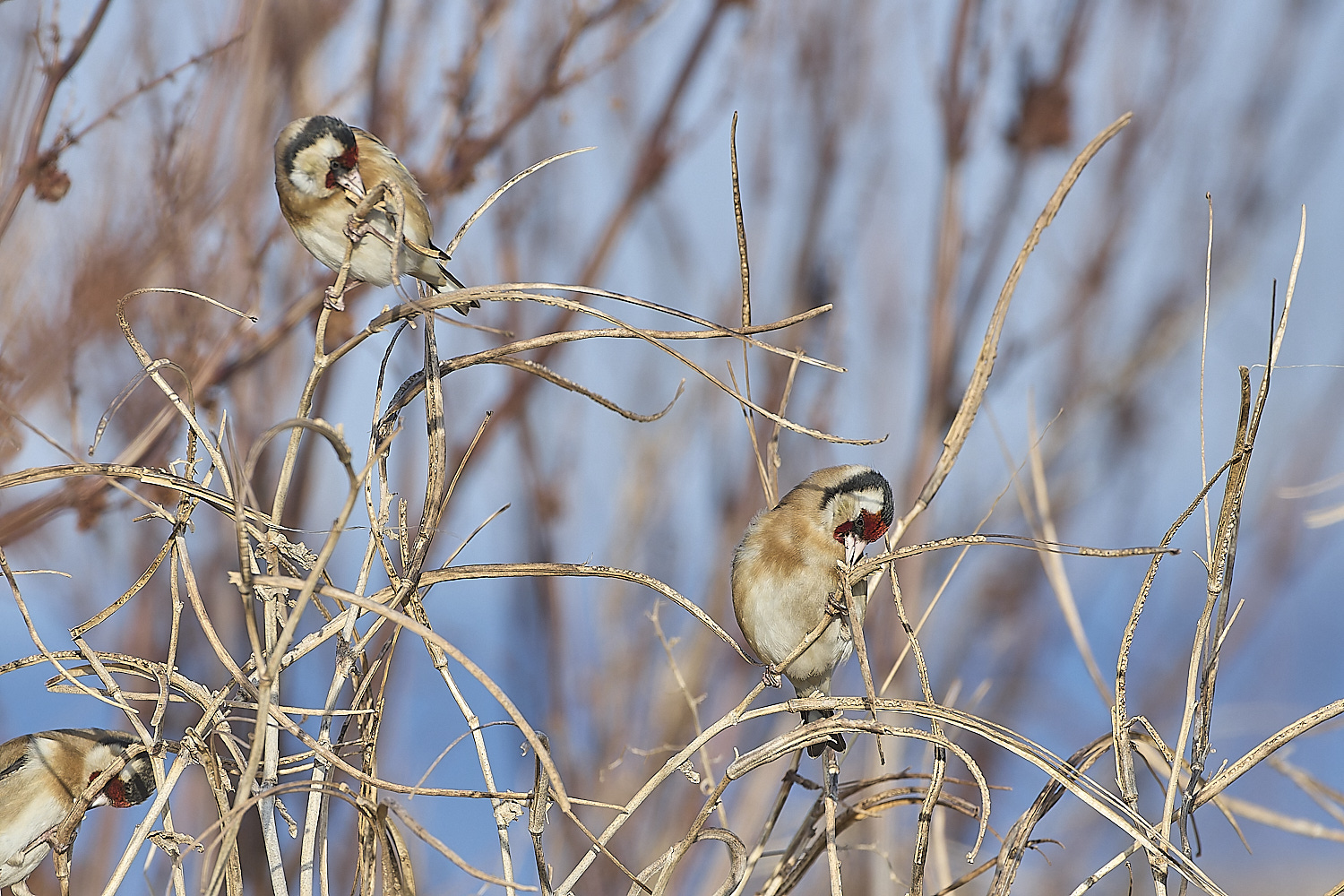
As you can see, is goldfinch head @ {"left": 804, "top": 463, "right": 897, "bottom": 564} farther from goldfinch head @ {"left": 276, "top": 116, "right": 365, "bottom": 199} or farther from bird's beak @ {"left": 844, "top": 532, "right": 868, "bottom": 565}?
goldfinch head @ {"left": 276, "top": 116, "right": 365, "bottom": 199}

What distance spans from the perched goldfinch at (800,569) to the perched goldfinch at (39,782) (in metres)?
1.01

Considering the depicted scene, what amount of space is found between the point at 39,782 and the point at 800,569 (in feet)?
4.30

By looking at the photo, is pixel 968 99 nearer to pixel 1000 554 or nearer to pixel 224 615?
pixel 1000 554

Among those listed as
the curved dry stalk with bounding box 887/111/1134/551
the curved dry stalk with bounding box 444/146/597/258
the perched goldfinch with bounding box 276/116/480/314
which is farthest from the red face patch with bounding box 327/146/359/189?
the curved dry stalk with bounding box 887/111/1134/551

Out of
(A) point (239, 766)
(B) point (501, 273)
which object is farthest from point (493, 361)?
(B) point (501, 273)

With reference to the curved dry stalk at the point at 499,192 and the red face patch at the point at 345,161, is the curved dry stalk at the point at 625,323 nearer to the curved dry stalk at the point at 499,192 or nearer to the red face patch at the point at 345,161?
the curved dry stalk at the point at 499,192

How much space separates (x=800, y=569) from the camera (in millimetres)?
1803

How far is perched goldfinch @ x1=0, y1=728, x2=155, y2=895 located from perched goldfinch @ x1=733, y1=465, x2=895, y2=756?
1.01 meters

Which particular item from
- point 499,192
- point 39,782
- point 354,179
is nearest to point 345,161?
point 354,179

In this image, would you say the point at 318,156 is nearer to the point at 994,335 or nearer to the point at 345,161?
the point at 345,161

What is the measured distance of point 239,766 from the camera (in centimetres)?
102

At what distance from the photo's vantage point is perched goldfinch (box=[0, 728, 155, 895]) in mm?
1599

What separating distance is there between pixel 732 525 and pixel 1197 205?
1624mm

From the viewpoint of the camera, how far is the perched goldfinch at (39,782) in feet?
5.24
